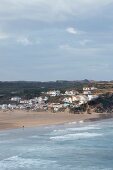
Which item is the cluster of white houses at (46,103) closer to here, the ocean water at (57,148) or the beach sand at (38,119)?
the beach sand at (38,119)

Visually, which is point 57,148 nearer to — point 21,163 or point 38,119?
point 21,163

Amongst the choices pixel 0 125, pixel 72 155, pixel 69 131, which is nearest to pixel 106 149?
pixel 72 155

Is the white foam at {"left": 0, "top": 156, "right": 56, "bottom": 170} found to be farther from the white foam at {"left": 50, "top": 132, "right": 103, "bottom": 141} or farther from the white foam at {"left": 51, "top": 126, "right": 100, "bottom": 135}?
the white foam at {"left": 51, "top": 126, "right": 100, "bottom": 135}

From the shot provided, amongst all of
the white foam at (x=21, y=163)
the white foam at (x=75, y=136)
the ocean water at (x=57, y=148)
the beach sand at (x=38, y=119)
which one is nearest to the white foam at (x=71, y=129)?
the ocean water at (x=57, y=148)

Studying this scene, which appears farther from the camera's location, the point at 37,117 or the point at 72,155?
the point at 37,117

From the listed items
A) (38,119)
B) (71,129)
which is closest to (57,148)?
(71,129)

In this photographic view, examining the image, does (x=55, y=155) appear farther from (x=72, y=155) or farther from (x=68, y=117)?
(x=68, y=117)
